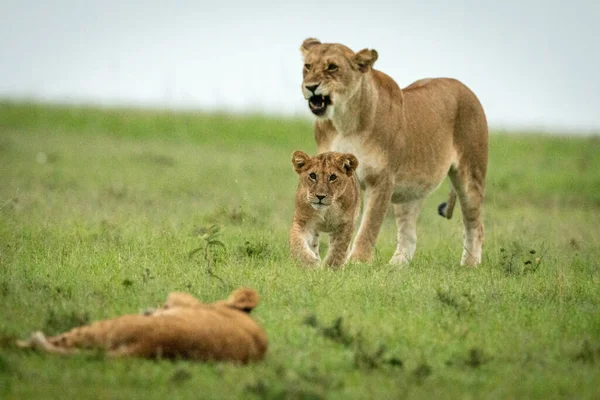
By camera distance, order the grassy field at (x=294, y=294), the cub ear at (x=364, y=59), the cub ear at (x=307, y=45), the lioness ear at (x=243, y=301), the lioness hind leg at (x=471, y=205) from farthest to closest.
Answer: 1. the lioness hind leg at (x=471, y=205)
2. the cub ear at (x=307, y=45)
3. the cub ear at (x=364, y=59)
4. the lioness ear at (x=243, y=301)
5. the grassy field at (x=294, y=294)

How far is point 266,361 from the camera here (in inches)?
195

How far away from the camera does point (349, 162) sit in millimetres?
7930

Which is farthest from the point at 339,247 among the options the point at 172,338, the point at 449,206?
the point at 172,338

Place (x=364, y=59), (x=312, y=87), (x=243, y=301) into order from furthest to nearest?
(x=364, y=59) → (x=312, y=87) → (x=243, y=301)

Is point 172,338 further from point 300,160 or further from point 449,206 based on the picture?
point 449,206

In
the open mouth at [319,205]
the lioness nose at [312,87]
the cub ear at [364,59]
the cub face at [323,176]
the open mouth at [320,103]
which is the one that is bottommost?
the open mouth at [319,205]

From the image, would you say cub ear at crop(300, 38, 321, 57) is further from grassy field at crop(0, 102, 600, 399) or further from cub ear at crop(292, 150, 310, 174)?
grassy field at crop(0, 102, 600, 399)

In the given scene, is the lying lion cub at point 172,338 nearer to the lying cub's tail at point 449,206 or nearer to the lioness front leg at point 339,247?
Answer: the lioness front leg at point 339,247

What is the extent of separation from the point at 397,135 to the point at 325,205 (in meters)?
1.27

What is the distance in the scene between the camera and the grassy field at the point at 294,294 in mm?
4605

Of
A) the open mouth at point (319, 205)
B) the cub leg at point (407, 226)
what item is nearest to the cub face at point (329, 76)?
the open mouth at point (319, 205)

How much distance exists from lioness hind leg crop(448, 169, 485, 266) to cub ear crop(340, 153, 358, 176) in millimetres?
1478

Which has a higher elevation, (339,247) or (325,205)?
(325,205)

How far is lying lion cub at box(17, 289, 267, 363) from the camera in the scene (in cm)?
466
